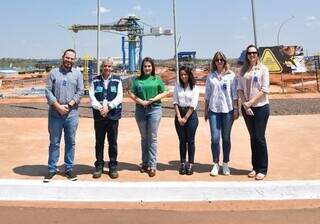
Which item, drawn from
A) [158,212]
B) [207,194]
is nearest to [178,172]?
[207,194]

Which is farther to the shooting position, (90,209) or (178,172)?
(178,172)

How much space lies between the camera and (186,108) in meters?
6.82

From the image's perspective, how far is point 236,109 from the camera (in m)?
6.73

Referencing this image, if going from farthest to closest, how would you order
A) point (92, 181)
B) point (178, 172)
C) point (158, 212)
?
point (178, 172) → point (92, 181) → point (158, 212)

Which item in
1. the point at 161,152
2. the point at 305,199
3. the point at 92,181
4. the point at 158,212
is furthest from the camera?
the point at 161,152

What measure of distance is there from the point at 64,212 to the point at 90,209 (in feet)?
0.97

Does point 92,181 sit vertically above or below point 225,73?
below

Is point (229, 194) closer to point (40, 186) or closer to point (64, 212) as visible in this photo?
point (64, 212)

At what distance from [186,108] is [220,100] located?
0.49 m

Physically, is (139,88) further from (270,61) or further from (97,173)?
(270,61)

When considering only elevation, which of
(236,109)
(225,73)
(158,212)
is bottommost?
(158,212)

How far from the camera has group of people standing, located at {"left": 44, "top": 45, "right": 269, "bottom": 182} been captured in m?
6.48

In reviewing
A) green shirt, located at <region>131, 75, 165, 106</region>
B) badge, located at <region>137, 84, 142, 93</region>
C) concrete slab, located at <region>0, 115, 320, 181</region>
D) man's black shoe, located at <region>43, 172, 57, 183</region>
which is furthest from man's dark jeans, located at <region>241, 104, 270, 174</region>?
man's black shoe, located at <region>43, 172, 57, 183</region>

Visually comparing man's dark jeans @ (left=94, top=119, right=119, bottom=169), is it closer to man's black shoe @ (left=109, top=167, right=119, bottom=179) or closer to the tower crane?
man's black shoe @ (left=109, top=167, right=119, bottom=179)
